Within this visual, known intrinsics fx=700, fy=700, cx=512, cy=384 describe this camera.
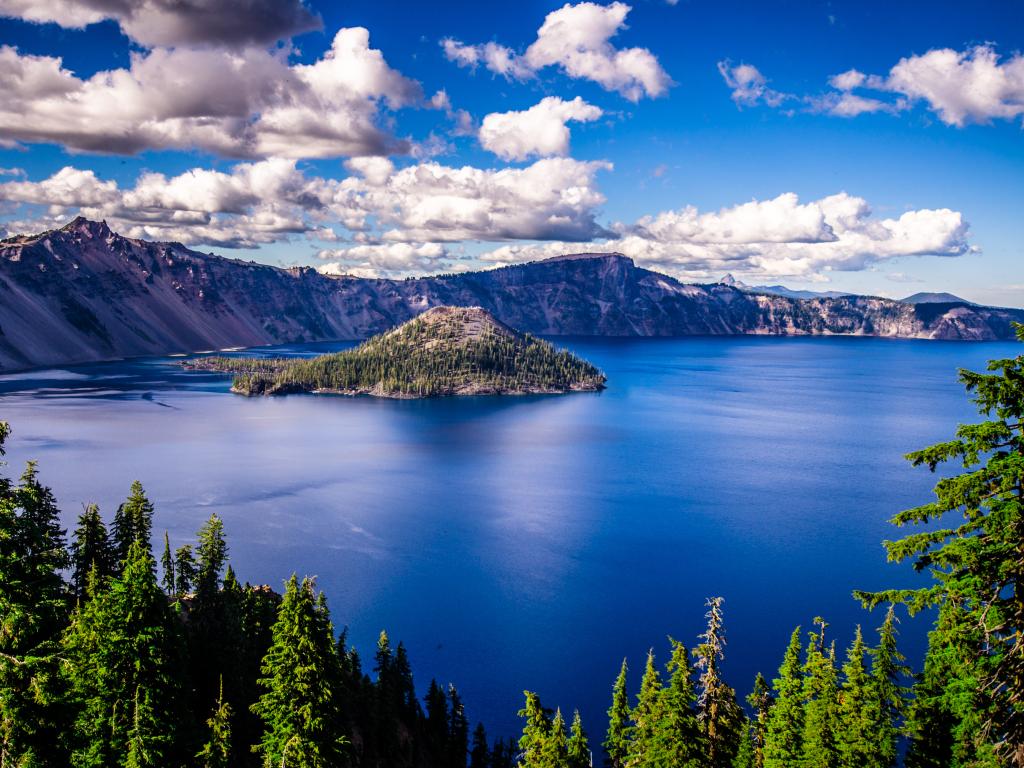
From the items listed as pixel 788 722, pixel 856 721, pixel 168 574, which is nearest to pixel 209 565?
pixel 168 574

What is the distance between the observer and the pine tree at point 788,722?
35.6 m

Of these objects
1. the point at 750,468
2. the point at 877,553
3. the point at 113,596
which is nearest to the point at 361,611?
the point at 113,596

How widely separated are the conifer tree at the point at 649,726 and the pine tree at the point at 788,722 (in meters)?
5.61

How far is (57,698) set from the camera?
25.4 meters

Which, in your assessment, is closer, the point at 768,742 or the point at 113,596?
the point at 113,596

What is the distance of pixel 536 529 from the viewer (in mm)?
118000

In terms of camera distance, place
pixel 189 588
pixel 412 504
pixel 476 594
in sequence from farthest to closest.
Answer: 1. pixel 412 504
2. pixel 476 594
3. pixel 189 588

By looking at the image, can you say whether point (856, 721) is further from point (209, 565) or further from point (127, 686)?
point (209, 565)

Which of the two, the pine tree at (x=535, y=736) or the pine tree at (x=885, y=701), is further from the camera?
the pine tree at (x=535, y=736)

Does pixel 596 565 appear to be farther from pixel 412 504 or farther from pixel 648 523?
pixel 412 504

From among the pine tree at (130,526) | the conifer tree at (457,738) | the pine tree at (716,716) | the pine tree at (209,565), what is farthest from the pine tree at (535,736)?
the pine tree at (130,526)

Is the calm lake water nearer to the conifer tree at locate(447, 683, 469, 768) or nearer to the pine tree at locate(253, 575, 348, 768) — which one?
the conifer tree at locate(447, 683, 469, 768)

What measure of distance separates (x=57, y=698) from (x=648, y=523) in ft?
339

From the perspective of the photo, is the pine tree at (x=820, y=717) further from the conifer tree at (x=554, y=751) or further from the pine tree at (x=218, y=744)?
the pine tree at (x=218, y=744)
